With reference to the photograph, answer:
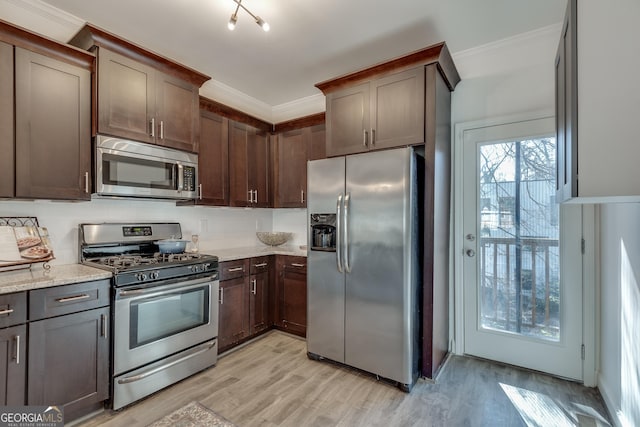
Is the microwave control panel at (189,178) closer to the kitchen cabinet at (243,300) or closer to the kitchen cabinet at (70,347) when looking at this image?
the kitchen cabinet at (243,300)

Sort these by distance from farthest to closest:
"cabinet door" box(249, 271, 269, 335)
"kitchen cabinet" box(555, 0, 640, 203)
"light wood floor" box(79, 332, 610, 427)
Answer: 1. "cabinet door" box(249, 271, 269, 335)
2. "light wood floor" box(79, 332, 610, 427)
3. "kitchen cabinet" box(555, 0, 640, 203)

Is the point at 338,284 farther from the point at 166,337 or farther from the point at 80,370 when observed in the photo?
the point at 80,370

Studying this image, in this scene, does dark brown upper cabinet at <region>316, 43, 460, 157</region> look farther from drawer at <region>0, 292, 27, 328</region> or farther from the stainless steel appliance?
drawer at <region>0, 292, 27, 328</region>

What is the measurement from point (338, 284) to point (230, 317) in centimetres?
112

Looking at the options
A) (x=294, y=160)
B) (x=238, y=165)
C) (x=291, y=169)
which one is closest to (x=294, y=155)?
→ (x=294, y=160)

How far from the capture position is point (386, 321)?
91.6 inches

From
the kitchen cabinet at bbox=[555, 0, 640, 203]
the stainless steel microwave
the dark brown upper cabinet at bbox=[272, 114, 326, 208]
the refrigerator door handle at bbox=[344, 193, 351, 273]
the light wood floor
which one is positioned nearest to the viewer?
the kitchen cabinet at bbox=[555, 0, 640, 203]

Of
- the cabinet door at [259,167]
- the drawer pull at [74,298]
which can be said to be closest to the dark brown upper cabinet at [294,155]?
the cabinet door at [259,167]

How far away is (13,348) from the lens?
1622 millimetres

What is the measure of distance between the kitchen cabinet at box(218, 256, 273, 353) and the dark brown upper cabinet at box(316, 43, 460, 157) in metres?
1.41

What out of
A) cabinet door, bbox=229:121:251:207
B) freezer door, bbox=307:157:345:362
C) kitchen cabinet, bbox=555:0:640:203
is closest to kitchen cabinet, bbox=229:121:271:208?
cabinet door, bbox=229:121:251:207

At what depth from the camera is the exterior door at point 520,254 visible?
2.38 m

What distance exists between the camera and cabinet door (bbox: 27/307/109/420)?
66.9 inches

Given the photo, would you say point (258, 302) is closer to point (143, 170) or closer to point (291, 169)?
point (291, 169)
